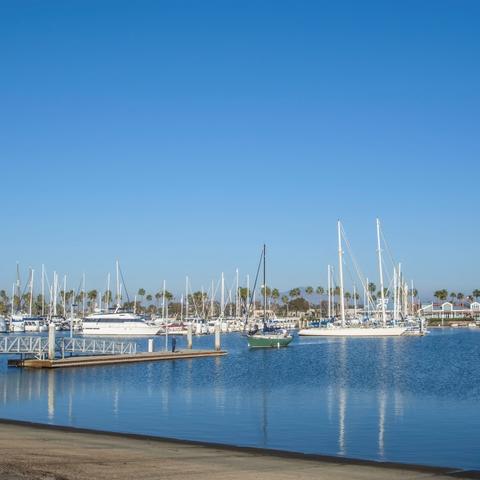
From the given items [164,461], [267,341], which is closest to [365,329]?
[267,341]

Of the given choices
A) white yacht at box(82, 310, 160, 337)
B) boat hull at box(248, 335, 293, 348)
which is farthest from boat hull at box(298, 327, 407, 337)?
white yacht at box(82, 310, 160, 337)

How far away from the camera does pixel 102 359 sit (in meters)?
62.0

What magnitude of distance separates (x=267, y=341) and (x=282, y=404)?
54.9 meters

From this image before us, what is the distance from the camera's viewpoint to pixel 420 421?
3169cm

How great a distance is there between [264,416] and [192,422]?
138 inches

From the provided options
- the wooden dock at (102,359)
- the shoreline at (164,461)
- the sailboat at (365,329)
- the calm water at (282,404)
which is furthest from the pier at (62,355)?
the sailboat at (365,329)

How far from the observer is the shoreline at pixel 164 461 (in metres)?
17.3

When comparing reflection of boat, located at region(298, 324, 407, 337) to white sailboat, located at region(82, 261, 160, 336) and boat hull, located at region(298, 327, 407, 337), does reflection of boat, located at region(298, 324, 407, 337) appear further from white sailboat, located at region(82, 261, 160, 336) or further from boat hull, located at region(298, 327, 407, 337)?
white sailboat, located at region(82, 261, 160, 336)

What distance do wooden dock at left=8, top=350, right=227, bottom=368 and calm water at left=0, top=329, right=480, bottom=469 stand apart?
58.0 inches

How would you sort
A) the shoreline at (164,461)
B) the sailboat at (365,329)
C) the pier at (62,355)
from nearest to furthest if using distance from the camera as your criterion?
1. the shoreline at (164,461)
2. the pier at (62,355)
3. the sailboat at (365,329)

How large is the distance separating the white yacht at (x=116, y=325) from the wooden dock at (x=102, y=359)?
48.7 m

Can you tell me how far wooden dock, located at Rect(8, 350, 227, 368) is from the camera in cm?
5684

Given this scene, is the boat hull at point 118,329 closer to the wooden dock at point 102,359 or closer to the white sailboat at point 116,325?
the white sailboat at point 116,325

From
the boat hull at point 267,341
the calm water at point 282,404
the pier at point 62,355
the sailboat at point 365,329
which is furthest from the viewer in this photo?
the sailboat at point 365,329
